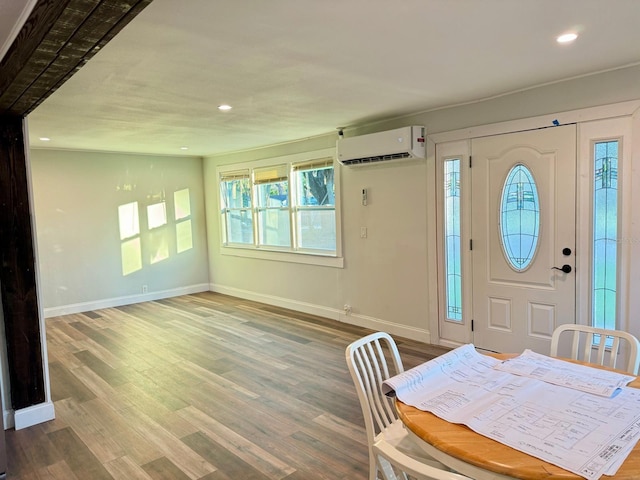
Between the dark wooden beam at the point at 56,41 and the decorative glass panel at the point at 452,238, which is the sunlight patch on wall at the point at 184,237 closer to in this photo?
the decorative glass panel at the point at 452,238

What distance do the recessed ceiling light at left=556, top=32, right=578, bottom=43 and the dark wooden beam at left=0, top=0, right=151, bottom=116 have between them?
88.6 inches

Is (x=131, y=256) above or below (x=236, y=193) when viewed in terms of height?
below

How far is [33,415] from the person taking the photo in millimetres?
3027

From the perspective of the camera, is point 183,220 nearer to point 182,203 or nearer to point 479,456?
point 182,203

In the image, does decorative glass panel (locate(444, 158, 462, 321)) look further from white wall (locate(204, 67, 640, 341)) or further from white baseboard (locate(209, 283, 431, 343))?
white baseboard (locate(209, 283, 431, 343))

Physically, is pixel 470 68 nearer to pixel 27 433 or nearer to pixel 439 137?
pixel 439 137

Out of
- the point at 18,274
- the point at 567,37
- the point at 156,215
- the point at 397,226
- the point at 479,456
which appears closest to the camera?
the point at 479,456

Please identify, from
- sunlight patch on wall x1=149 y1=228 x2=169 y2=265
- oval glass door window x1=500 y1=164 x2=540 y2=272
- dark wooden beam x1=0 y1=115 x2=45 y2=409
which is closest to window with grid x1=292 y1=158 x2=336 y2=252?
oval glass door window x1=500 y1=164 x2=540 y2=272

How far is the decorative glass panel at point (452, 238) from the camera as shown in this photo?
13.7 ft

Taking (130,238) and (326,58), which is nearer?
(326,58)

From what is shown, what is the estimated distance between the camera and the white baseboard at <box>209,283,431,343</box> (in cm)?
464

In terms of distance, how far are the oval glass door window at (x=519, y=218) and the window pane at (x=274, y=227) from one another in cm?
321

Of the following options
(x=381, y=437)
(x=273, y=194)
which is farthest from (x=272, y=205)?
(x=381, y=437)

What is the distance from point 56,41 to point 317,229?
4373mm
